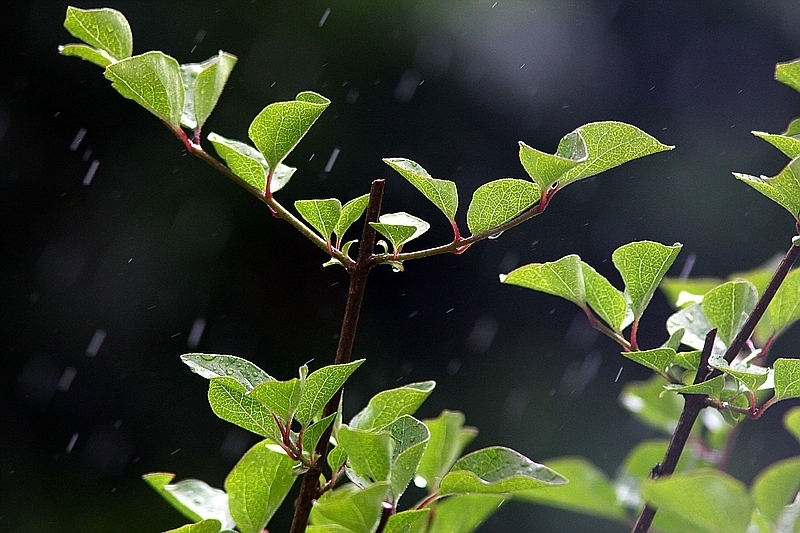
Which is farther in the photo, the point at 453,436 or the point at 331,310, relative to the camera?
the point at 331,310

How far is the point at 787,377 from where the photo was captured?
0.34 metres

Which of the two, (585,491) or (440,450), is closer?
(440,450)

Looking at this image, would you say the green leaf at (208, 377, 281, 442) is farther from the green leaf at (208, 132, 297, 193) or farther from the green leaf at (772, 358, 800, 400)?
the green leaf at (772, 358, 800, 400)

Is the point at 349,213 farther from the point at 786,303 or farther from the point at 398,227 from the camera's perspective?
the point at 786,303

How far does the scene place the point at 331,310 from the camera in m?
1.73

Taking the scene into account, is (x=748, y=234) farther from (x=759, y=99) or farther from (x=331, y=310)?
(x=331, y=310)

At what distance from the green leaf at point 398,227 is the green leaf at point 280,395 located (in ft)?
0.25

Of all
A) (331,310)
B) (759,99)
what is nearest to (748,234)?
(759,99)

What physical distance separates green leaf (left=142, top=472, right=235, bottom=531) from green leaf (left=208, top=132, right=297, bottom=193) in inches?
6.0

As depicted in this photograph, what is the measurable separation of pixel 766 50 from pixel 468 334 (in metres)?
1.18

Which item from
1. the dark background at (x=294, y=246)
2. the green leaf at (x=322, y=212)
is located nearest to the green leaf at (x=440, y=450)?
the green leaf at (x=322, y=212)

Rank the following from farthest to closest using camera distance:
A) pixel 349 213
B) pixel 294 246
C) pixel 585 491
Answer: pixel 294 246
pixel 585 491
pixel 349 213

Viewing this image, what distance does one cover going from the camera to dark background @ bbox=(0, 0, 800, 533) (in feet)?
5.39

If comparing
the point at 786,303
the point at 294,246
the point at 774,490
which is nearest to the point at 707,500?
the point at 774,490
